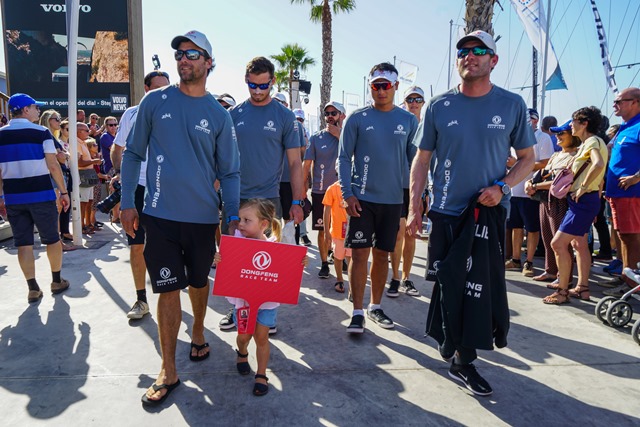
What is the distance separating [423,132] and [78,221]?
6144mm

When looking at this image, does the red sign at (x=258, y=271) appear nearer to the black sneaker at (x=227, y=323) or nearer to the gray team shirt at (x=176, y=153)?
the gray team shirt at (x=176, y=153)

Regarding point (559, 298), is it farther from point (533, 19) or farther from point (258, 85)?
point (533, 19)

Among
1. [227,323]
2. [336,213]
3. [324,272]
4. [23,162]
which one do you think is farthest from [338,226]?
[23,162]

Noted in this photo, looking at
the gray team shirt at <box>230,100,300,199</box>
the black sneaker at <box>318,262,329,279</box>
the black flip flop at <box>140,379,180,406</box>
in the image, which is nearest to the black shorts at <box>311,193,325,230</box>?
the black sneaker at <box>318,262,329,279</box>

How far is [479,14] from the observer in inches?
313

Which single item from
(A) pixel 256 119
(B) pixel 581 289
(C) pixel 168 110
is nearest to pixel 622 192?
(B) pixel 581 289

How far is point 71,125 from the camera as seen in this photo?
22.5 ft

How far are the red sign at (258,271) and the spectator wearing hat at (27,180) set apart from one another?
3.01 metres

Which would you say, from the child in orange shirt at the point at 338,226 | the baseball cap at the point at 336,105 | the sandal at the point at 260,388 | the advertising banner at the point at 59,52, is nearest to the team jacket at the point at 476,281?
the sandal at the point at 260,388

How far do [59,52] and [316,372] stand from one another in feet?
86.6

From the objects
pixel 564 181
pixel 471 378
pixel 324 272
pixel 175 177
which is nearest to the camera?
pixel 175 177

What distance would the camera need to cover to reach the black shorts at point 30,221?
4586 mm

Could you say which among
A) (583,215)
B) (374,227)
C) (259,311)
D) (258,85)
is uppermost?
(258,85)

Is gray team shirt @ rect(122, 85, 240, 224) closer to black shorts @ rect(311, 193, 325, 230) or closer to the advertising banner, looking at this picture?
black shorts @ rect(311, 193, 325, 230)
